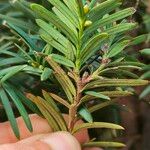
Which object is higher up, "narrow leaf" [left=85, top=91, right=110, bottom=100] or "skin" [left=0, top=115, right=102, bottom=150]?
"narrow leaf" [left=85, top=91, right=110, bottom=100]

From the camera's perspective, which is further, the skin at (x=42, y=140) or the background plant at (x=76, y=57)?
the skin at (x=42, y=140)

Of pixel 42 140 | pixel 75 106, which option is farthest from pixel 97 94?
pixel 42 140

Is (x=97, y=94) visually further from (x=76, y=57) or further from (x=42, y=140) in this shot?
(x=42, y=140)

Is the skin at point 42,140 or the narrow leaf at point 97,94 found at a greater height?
the narrow leaf at point 97,94

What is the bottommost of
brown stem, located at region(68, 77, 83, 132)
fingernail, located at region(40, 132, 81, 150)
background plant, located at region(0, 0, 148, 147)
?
fingernail, located at region(40, 132, 81, 150)

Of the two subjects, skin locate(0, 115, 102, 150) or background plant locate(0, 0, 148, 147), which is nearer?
background plant locate(0, 0, 148, 147)

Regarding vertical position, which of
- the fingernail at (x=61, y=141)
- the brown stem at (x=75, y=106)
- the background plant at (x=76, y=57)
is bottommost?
the fingernail at (x=61, y=141)
